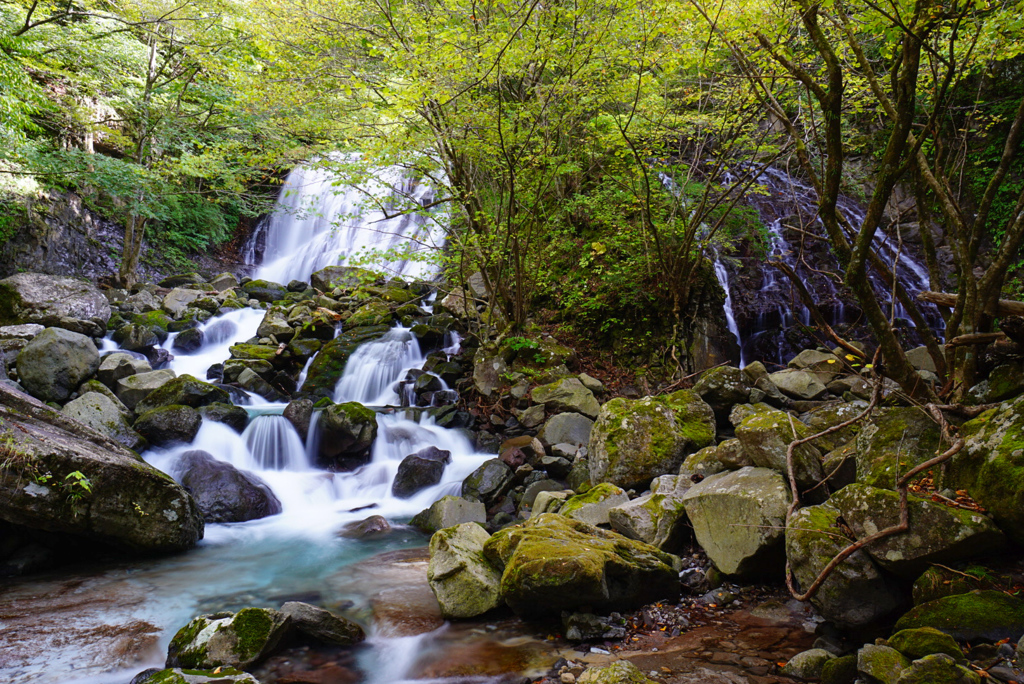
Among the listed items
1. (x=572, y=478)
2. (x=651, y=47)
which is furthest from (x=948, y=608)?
(x=651, y=47)

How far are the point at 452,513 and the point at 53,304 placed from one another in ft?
32.3

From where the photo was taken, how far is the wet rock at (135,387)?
8070 millimetres

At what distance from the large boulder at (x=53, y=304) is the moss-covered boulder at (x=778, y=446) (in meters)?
11.6

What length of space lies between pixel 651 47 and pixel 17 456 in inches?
343

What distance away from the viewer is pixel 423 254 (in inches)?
339

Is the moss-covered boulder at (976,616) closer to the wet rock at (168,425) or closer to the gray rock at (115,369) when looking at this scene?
the wet rock at (168,425)

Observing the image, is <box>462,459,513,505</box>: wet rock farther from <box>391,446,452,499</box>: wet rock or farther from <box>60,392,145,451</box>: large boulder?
<box>60,392,145,451</box>: large boulder

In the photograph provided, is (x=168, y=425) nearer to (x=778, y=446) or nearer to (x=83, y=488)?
(x=83, y=488)

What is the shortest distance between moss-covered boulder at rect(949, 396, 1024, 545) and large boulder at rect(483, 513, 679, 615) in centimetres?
196

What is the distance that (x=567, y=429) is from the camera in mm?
7508

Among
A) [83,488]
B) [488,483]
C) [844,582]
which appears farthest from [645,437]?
[83,488]

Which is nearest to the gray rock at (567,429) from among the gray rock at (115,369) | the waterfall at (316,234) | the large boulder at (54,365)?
the gray rock at (115,369)

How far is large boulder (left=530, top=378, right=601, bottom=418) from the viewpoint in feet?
26.0

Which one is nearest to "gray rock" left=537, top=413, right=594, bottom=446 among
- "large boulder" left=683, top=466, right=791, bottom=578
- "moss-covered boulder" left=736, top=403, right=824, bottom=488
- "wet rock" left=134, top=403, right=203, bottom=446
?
"moss-covered boulder" left=736, top=403, right=824, bottom=488
